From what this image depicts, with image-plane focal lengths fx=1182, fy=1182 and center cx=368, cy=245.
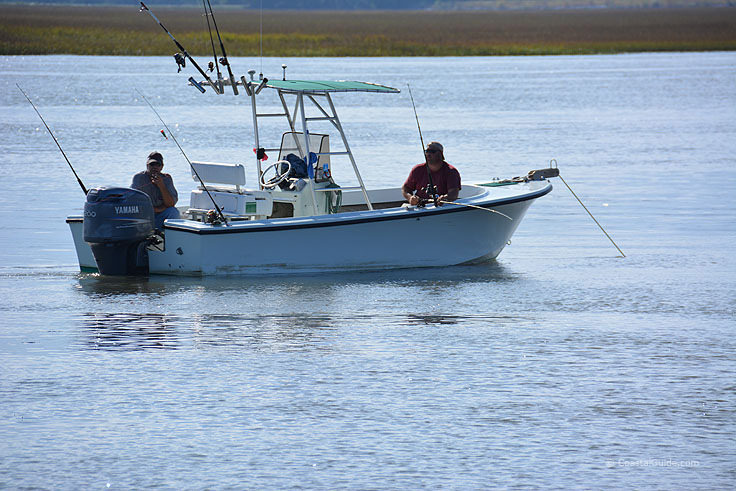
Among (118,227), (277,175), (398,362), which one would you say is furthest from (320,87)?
(398,362)

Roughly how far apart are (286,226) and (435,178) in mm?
1608

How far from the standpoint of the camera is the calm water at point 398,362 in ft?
20.2

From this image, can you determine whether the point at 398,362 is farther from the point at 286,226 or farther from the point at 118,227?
the point at 118,227

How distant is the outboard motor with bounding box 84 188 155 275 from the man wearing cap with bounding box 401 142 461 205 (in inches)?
97.5

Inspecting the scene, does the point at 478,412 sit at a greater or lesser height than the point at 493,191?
lesser

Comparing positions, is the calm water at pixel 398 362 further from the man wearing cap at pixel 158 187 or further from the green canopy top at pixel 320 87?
the green canopy top at pixel 320 87

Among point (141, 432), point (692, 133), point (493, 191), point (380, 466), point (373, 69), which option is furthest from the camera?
point (373, 69)

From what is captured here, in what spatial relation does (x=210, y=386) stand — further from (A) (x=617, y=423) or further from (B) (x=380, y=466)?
(A) (x=617, y=423)

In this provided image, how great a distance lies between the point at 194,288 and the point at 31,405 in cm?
357

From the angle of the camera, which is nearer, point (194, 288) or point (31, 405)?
point (31, 405)

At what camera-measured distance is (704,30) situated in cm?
9919

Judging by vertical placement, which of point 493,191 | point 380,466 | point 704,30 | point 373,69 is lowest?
point 380,466

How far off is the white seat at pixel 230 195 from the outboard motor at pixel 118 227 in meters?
0.53

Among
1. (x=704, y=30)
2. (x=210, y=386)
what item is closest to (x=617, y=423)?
(x=210, y=386)
